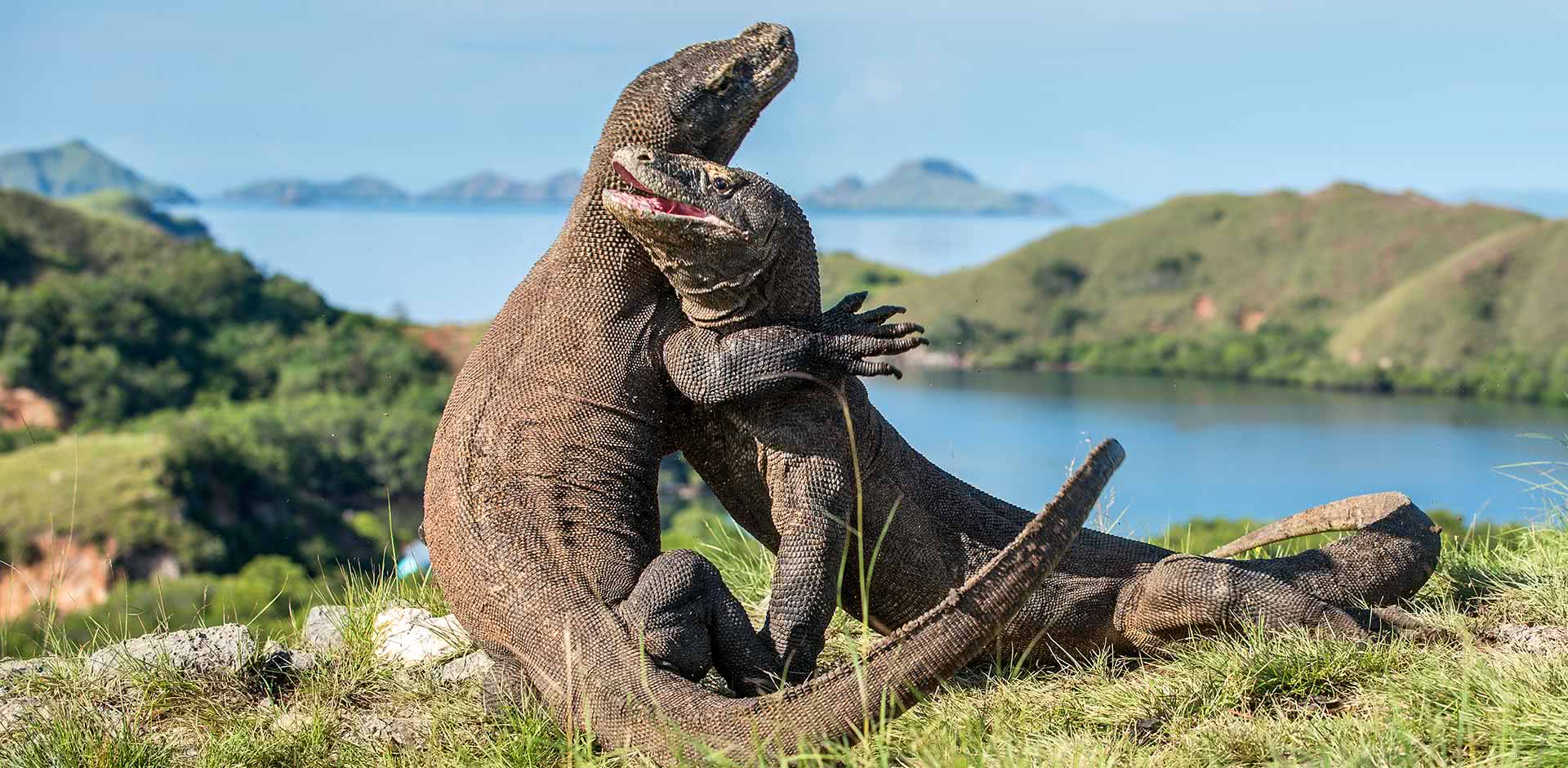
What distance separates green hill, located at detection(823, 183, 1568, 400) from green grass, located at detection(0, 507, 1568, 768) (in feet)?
276

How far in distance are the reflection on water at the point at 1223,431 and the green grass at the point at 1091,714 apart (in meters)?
15.0

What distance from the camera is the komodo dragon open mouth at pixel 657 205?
18.8 ft

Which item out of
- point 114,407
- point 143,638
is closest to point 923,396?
point 114,407

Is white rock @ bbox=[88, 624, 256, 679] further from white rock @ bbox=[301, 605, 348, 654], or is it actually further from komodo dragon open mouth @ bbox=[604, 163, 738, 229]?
komodo dragon open mouth @ bbox=[604, 163, 738, 229]

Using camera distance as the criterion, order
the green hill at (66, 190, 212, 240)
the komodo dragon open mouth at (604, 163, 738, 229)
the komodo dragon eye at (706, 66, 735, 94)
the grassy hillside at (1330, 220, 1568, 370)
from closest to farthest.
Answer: the komodo dragon open mouth at (604, 163, 738, 229)
the komodo dragon eye at (706, 66, 735, 94)
the grassy hillside at (1330, 220, 1568, 370)
the green hill at (66, 190, 212, 240)

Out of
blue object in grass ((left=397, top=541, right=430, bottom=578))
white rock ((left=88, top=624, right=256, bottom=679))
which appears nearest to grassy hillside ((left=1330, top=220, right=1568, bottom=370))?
blue object in grass ((left=397, top=541, right=430, bottom=578))

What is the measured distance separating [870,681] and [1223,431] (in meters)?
79.5

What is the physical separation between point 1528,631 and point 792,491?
3625 mm

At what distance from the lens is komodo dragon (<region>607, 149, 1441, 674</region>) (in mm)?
5801

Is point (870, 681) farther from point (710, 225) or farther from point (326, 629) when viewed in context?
point (326, 629)

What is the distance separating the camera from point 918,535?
6316mm

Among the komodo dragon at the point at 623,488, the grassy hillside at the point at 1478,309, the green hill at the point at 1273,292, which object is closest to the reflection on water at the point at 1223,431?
the green hill at the point at 1273,292

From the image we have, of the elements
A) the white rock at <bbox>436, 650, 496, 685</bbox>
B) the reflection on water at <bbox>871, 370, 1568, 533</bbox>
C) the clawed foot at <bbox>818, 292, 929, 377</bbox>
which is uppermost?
the clawed foot at <bbox>818, 292, 929, 377</bbox>

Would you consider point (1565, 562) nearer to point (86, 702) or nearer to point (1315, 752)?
point (1315, 752)
